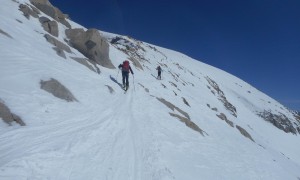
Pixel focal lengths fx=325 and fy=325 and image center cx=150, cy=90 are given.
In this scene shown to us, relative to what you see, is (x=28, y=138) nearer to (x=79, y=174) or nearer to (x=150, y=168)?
(x=79, y=174)

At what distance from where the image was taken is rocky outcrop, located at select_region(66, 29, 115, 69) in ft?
88.1

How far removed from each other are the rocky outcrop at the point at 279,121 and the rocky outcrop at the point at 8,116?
54.6 metres

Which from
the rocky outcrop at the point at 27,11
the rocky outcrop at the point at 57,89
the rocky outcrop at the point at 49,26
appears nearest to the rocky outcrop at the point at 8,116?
the rocky outcrop at the point at 57,89

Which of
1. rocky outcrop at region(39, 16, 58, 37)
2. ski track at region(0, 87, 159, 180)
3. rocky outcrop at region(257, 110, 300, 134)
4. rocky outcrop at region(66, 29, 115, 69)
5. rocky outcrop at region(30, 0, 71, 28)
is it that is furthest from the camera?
rocky outcrop at region(257, 110, 300, 134)

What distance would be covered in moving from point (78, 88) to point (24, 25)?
10093mm

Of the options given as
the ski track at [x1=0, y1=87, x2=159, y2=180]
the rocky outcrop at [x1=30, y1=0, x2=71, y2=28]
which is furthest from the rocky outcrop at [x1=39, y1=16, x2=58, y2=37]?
the ski track at [x1=0, y1=87, x2=159, y2=180]

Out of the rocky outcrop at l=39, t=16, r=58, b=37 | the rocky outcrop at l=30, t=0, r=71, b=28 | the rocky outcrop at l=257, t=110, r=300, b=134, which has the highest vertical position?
the rocky outcrop at l=257, t=110, r=300, b=134

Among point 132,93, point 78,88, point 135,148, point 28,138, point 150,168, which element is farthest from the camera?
point 132,93

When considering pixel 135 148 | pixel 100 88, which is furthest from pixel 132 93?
pixel 135 148

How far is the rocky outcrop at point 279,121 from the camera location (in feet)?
191

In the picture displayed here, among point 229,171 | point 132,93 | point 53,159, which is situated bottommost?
point 53,159

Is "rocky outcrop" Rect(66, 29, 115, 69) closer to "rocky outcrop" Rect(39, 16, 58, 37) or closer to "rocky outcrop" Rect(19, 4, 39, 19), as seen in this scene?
"rocky outcrop" Rect(39, 16, 58, 37)

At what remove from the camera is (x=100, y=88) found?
18.8 meters

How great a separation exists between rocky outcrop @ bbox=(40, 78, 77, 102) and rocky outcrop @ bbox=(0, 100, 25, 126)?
11.0 feet
